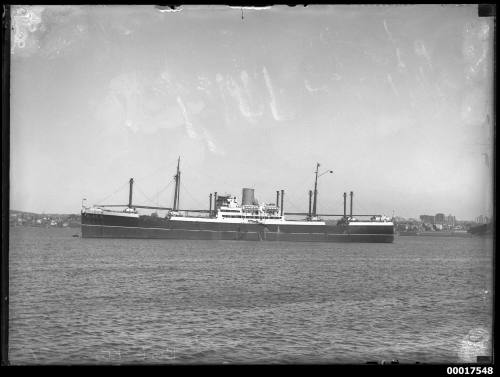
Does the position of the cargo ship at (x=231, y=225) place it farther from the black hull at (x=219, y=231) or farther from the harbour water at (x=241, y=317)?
the harbour water at (x=241, y=317)

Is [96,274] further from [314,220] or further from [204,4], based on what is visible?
[314,220]
